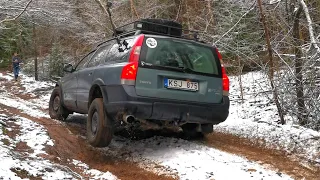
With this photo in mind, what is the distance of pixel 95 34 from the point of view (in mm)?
A: 17531

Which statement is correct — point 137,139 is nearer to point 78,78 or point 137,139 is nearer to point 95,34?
point 78,78

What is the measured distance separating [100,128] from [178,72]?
1.48m

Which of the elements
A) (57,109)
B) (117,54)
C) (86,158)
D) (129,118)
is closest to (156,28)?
(117,54)

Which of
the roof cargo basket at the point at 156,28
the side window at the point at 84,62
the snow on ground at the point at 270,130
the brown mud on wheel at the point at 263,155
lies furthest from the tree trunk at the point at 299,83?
the side window at the point at 84,62

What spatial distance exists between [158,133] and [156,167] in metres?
1.72

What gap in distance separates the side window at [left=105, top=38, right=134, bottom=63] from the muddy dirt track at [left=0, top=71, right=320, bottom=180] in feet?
4.94

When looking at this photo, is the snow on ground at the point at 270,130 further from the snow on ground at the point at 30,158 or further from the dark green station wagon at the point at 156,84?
the snow on ground at the point at 30,158

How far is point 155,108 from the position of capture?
5.00 meters

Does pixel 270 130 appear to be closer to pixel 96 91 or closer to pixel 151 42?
pixel 151 42

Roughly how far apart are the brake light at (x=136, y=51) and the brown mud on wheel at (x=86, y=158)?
1543mm

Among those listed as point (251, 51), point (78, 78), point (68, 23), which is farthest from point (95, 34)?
point (78, 78)

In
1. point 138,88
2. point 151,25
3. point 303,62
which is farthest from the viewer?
point 303,62

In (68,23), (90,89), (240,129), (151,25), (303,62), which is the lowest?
(240,129)

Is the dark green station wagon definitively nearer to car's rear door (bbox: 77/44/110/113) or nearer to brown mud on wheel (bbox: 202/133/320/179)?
car's rear door (bbox: 77/44/110/113)
